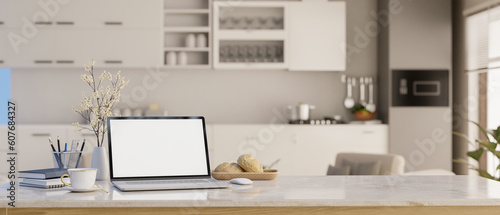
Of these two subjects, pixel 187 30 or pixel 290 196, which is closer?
pixel 290 196

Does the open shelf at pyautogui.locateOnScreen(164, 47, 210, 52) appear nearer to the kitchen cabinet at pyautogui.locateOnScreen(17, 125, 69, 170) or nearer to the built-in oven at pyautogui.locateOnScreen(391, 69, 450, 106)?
the kitchen cabinet at pyautogui.locateOnScreen(17, 125, 69, 170)

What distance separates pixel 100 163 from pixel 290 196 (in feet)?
2.70

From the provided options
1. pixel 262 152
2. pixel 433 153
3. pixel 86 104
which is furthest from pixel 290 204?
pixel 433 153

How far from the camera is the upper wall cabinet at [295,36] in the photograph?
6.31 meters

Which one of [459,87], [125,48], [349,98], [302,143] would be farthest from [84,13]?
[459,87]

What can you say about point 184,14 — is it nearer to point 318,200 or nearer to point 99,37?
point 99,37

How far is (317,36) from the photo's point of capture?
634cm

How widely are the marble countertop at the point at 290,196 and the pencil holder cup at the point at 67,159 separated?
0.43ft

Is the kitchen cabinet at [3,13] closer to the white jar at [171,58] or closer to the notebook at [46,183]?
the white jar at [171,58]

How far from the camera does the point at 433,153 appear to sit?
6.30 meters

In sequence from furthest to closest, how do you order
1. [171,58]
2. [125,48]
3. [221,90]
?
[221,90], [171,58], [125,48]

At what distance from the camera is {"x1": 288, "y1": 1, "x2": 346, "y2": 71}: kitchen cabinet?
20.8 ft

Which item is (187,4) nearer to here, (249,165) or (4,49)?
(4,49)

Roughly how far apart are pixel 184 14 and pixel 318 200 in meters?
4.95
